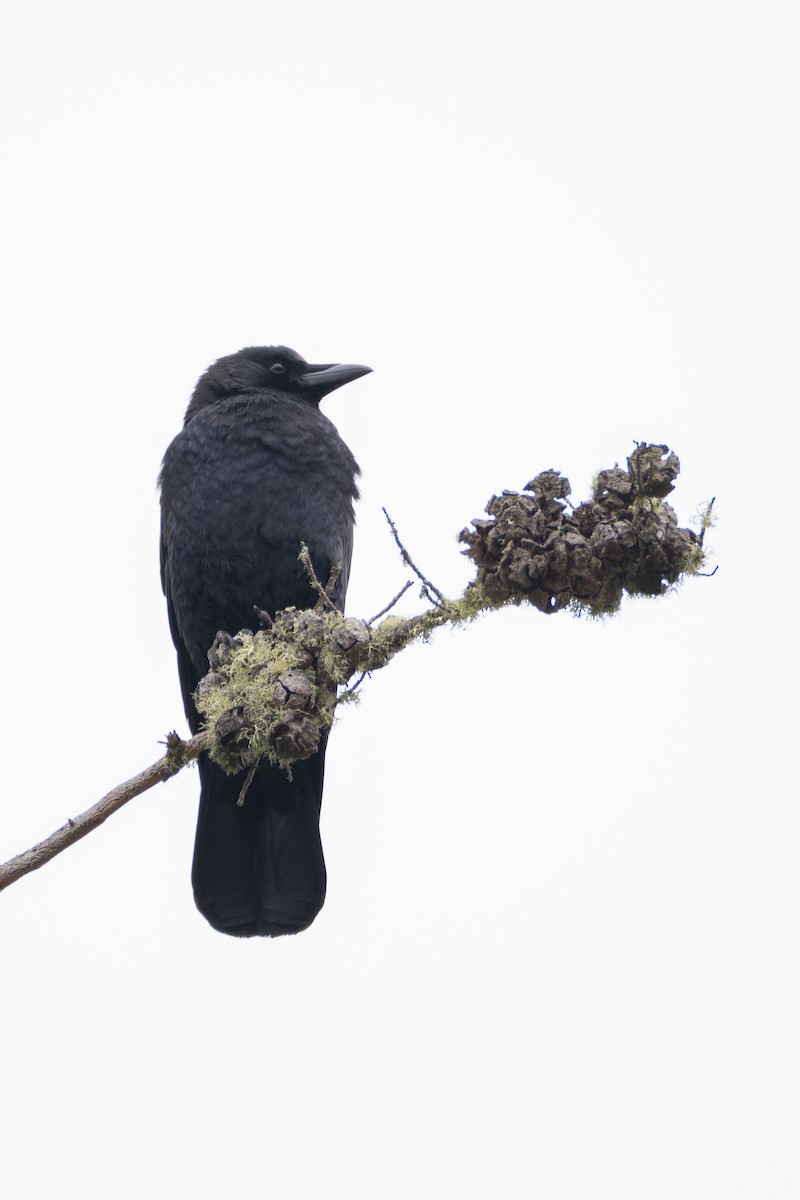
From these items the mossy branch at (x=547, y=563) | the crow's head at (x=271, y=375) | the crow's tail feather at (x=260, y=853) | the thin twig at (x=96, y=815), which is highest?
the crow's head at (x=271, y=375)

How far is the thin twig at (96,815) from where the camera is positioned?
3639mm

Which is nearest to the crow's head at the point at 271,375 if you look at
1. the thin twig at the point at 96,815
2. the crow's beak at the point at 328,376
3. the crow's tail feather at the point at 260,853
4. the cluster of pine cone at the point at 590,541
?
the crow's beak at the point at 328,376

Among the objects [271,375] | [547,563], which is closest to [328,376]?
[271,375]

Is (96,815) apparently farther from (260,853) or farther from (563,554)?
(260,853)

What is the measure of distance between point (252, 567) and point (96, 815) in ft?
7.26

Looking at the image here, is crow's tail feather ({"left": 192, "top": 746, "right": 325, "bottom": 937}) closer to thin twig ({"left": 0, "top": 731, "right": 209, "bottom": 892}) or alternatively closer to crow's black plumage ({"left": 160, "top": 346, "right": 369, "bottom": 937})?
crow's black plumage ({"left": 160, "top": 346, "right": 369, "bottom": 937})

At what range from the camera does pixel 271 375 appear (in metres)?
6.68

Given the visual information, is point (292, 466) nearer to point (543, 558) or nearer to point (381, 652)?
point (381, 652)

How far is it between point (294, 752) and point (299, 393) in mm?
2691

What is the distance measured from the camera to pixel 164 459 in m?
6.32

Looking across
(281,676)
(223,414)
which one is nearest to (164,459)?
(223,414)

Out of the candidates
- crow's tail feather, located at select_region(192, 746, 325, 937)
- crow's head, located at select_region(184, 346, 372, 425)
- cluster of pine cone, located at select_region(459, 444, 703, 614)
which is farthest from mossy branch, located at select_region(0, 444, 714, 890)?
crow's head, located at select_region(184, 346, 372, 425)

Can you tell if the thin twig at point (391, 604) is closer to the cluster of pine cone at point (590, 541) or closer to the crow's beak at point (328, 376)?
the cluster of pine cone at point (590, 541)

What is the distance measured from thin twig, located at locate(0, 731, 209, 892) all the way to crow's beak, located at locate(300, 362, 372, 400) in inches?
116
